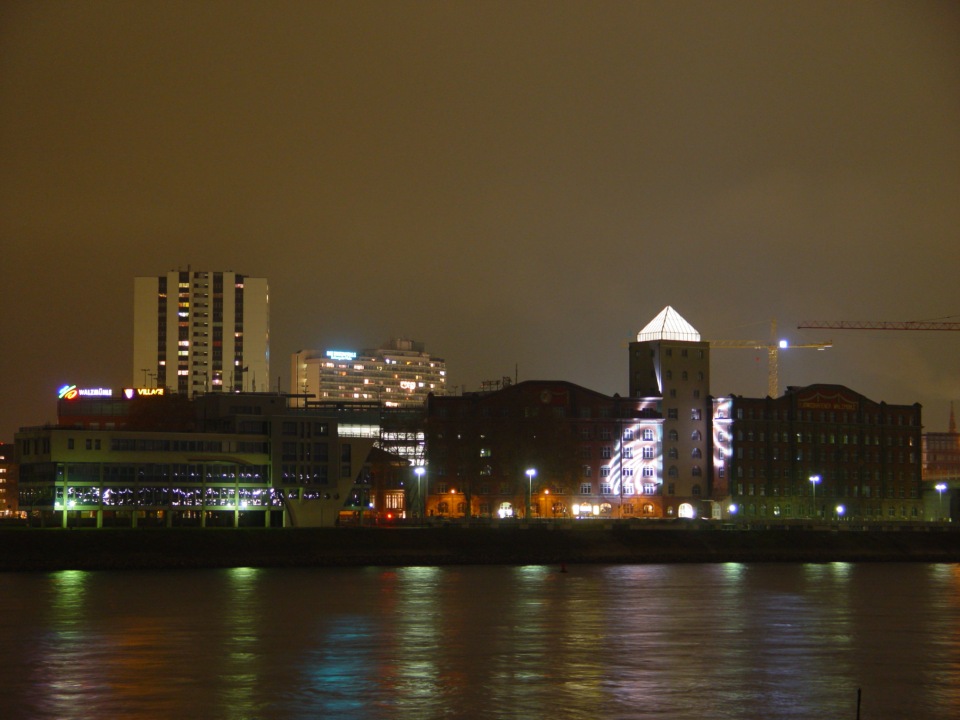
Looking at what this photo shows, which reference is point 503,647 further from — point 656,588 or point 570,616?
point 656,588

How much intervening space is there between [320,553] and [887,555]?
6147 cm

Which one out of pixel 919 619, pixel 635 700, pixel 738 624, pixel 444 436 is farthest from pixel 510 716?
pixel 444 436

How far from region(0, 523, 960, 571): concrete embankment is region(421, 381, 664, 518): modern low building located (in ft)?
90.4

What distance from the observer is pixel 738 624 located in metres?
70.4

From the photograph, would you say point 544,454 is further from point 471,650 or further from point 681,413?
point 471,650

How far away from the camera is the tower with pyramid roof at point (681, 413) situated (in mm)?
194000

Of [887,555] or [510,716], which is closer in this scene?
[510,716]

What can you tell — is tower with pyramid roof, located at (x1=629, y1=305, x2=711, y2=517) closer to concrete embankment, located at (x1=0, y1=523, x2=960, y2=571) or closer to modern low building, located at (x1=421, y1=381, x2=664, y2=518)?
modern low building, located at (x1=421, y1=381, x2=664, y2=518)

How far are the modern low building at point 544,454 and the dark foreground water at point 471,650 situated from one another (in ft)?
259

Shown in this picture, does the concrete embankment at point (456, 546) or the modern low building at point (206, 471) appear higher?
the modern low building at point (206, 471)

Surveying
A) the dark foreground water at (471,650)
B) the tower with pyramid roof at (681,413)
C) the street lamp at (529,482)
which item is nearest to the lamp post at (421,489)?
the street lamp at (529,482)

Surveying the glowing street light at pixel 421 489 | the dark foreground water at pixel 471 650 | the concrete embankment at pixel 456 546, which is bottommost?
the dark foreground water at pixel 471 650

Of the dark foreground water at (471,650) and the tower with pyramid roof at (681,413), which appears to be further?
the tower with pyramid roof at (681,413)

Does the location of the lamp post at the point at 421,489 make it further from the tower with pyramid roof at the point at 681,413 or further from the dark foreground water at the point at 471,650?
the dark foreground water at the point at 471,650
